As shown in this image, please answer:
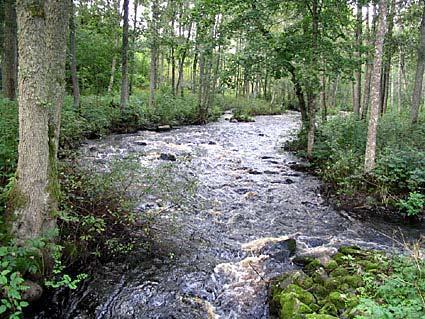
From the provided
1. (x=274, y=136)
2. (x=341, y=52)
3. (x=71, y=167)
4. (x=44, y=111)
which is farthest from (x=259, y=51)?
(x=44, y=111)

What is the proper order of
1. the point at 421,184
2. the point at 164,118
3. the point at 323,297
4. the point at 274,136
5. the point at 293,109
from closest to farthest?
1. the point at 323,297
2. the point at 421,184
3. the point at 274,136
4. the point at 164,118
5. the point at 293,109

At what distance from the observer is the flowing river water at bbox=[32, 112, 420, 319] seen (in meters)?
4.88

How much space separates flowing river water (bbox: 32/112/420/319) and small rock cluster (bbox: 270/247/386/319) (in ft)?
1.13

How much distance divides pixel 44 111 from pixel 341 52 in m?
10.8

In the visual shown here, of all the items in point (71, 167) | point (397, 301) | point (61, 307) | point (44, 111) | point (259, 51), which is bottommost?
point (61, 307)

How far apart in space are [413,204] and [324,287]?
13.2ft

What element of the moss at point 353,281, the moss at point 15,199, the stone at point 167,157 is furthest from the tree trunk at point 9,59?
the moss at point 353,281

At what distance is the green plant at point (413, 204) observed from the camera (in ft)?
24.7

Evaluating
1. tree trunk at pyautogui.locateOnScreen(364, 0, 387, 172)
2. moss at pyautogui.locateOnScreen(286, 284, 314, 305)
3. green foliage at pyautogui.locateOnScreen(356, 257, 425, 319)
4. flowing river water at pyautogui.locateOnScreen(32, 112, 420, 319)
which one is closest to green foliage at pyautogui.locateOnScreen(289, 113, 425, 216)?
tree trunk at pyautogui.locateOnScreen(364, 0, 387, 172)

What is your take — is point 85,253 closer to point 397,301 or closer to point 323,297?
point 323,297

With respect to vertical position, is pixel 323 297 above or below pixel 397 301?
below

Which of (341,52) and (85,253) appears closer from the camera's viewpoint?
(85,253)

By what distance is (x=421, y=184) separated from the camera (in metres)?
8.11

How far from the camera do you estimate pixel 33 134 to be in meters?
4.68
